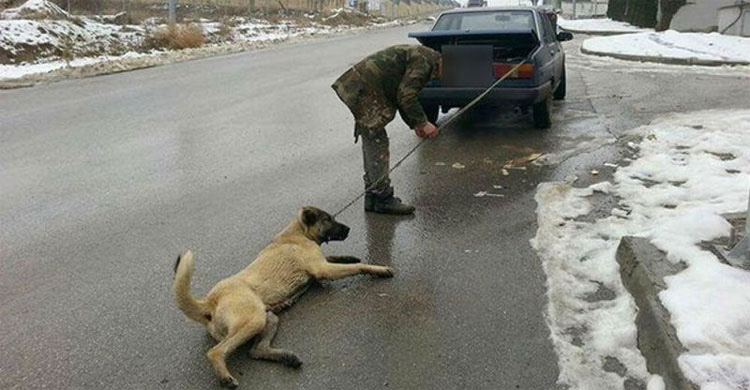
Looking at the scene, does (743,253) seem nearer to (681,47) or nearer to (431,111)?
(431,111)

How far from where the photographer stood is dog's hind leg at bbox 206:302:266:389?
10.7 ft

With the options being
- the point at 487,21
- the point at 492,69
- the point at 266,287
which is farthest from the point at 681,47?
the point at 266,287

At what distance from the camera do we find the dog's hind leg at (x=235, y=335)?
3.26 meters

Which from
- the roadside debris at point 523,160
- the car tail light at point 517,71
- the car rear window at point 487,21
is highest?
the car rear window at point 487,21

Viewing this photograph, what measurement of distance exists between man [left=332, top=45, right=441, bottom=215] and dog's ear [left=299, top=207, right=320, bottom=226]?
4.40 feet

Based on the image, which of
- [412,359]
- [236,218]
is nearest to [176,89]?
[236,218]

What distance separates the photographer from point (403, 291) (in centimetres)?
428

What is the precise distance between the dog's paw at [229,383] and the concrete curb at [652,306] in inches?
76.1

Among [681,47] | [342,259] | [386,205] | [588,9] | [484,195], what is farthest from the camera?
[588,9]

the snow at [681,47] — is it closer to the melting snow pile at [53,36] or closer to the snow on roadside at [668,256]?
the snow on roadside at [668,256]

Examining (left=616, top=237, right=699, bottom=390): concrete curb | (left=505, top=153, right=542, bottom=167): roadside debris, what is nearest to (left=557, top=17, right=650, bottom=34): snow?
(left=505, top=153, right=542, bottom=167): roadside debris

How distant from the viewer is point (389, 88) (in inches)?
222

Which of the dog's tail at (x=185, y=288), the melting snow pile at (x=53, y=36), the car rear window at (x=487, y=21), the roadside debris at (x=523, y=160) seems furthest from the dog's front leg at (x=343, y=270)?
the melting snow pile at (x=53, y=36)

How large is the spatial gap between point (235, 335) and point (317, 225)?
1.26 m
